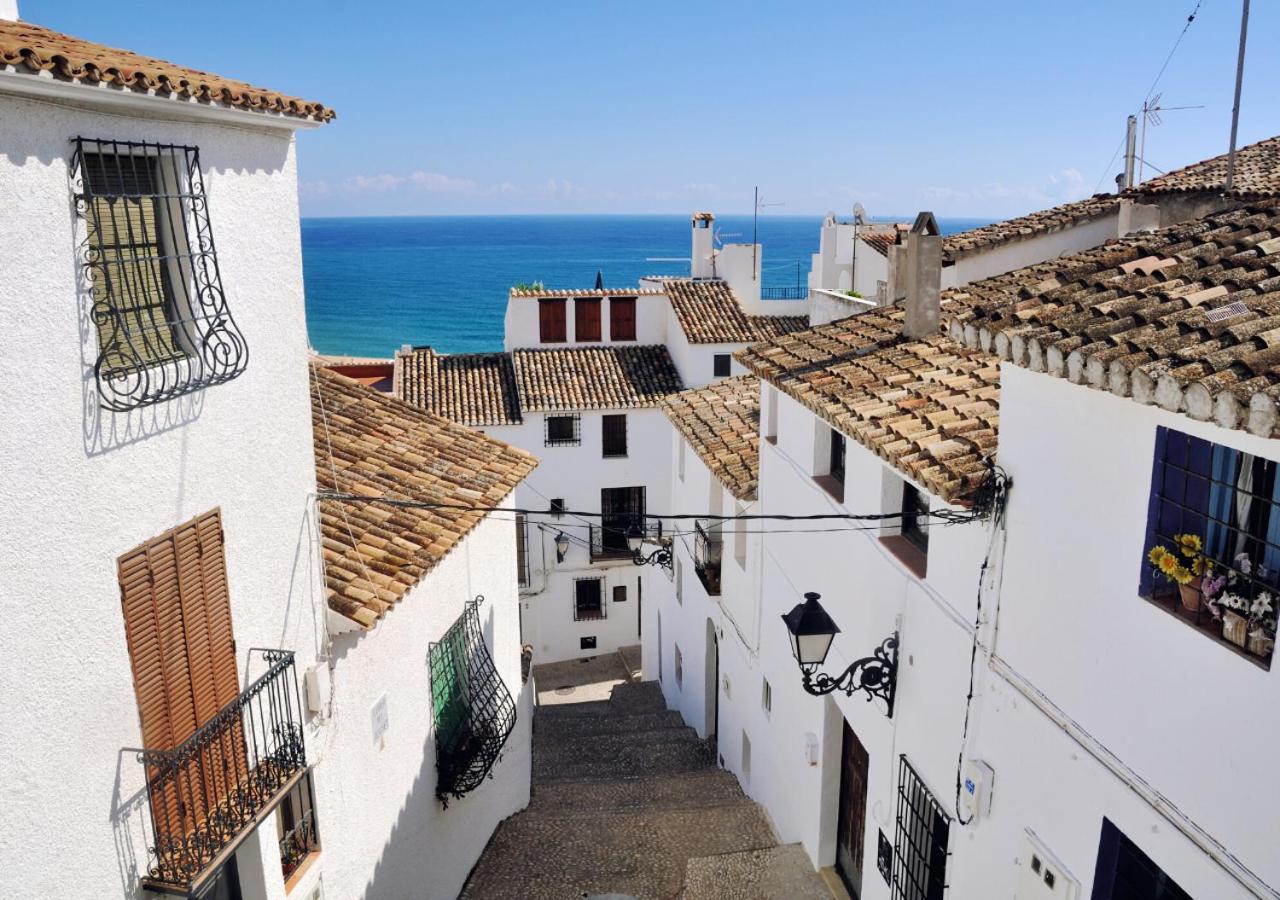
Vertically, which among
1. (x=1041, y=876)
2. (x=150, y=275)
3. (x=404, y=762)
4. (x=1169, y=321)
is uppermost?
(x=150, y=275)

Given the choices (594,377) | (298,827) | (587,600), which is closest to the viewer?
(298,827)

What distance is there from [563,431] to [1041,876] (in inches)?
870

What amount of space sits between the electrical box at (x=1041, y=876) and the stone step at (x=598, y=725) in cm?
1310

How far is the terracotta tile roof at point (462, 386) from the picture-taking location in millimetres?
27031

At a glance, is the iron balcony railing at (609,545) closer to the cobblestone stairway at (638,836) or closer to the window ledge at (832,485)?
the cobblestone stairway at (638,836)

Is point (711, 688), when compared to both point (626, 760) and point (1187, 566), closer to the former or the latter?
point (626, 760)

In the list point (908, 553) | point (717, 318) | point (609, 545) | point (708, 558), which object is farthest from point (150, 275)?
point (717, 318)

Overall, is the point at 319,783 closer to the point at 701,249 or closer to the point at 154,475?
the point at 154,475

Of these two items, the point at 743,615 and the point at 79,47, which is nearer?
the point at 79,47

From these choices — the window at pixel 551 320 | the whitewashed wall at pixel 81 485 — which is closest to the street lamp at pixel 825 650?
the whitewashed wall at pixel 81 485

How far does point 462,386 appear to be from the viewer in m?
28.1

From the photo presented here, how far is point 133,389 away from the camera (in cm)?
563

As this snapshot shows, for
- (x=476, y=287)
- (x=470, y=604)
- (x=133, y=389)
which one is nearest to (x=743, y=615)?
(x=470, y=604)

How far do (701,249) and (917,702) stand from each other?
88.1 ft
